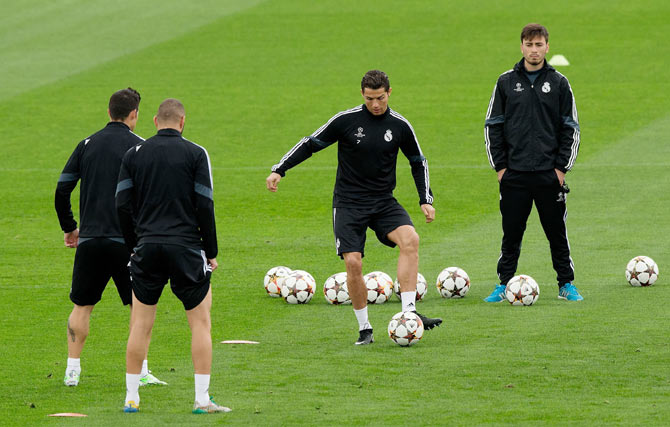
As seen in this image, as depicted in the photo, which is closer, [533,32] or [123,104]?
[123,104]

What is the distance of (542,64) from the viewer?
12766 millimetres

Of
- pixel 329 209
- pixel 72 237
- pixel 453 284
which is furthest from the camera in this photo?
pixel 329 209

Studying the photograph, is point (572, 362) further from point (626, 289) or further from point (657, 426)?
point (626, 289)

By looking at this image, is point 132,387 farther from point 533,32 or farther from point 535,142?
point 533,32

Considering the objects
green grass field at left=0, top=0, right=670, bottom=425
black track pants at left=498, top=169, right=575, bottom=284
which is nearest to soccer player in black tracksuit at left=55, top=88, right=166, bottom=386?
green grass field at left=0, top=0, right=670, bottom=425

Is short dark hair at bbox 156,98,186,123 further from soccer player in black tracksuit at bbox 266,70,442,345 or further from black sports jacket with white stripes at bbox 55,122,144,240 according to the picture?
soccer player in black tracksuit at bbox 266,70,442,345

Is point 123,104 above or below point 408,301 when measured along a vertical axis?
above

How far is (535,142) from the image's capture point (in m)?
12.8

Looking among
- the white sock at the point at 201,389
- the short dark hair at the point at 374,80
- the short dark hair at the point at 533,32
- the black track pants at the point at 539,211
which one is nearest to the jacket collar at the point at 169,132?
the white sock at the point at 201,389

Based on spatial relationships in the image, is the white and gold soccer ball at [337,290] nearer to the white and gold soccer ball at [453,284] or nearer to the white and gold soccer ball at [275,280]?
the white and gold soccer ball at [275,280]

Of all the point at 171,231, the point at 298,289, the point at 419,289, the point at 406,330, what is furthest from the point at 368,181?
the point at 171,231

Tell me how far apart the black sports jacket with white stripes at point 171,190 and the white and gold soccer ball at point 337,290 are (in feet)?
Answer: 14.6

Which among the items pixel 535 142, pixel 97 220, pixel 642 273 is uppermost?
pixel 535 142

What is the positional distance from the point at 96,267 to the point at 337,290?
3.74 m
